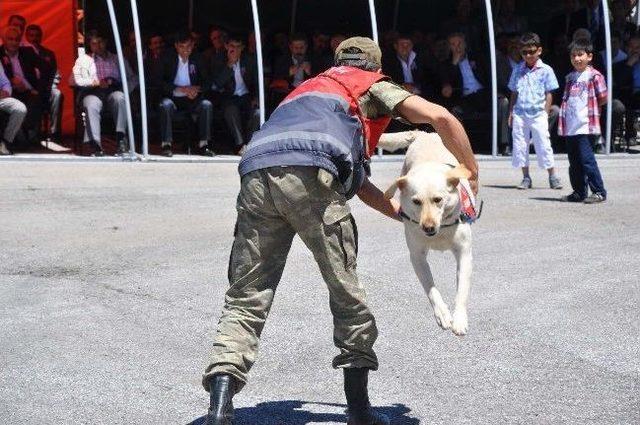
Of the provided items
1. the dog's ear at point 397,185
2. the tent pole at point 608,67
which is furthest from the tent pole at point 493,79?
the dog's ear at point 397,185

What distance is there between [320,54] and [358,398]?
12446 millimetres

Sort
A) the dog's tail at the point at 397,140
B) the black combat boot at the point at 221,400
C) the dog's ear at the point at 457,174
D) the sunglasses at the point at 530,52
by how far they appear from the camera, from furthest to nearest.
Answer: the sunglasses at the point at 530,52, the dog's tail at the point at 397,140, the dog's ear at the point at 457,174, the black combat boot at the point at 221,400

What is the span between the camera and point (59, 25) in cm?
1708

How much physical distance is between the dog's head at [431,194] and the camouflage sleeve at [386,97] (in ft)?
1.75

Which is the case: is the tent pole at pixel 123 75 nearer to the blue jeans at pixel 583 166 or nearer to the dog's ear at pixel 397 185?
the blue jeans at pixel 583 166

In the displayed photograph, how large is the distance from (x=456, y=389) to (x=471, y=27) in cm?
1311

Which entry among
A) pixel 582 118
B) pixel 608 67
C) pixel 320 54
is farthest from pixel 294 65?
pixel 582 118

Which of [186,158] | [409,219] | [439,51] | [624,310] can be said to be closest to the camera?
[409,219]

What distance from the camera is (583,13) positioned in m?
19.2

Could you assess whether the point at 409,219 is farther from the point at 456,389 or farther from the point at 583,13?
the point at 583,13

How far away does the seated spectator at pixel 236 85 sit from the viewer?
16.2 m

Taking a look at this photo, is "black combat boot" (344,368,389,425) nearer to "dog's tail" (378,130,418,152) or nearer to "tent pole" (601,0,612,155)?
"dog's tail" (378,130,418,152)

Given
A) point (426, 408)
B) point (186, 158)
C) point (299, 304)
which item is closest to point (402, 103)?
point (426, 408)

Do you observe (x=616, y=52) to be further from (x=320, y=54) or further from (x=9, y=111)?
(x=9, y=111)
